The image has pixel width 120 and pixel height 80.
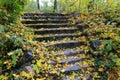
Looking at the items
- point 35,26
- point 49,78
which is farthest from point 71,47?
point 49,78

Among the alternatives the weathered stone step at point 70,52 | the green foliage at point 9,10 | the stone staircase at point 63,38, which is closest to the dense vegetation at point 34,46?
the green foliage at point 9,10

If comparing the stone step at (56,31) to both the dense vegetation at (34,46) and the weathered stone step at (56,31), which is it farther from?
the dense vegetation at (34,46)

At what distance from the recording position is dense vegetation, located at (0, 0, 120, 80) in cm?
598

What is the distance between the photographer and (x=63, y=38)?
29.1 ft

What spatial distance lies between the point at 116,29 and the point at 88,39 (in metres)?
1.36

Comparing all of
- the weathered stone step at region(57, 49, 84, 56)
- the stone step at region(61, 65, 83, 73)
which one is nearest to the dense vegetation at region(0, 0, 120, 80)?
the stone step at region(61, 65, 83, 73)

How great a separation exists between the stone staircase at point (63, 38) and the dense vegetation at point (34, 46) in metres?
0.36

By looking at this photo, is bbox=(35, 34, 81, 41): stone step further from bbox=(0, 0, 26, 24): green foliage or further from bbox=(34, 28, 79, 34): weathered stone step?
bbox=(0, 0, 26, 24): green foliage

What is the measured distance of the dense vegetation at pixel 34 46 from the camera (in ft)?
19.6

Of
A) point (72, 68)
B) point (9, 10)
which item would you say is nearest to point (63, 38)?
point (72, 68)

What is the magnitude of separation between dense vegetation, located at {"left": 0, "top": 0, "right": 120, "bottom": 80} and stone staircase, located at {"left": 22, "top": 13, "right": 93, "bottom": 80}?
36cm

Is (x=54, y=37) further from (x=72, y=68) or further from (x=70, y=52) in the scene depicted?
(x=72, y=68)

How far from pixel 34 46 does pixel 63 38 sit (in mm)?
2156

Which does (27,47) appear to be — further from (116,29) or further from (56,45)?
(116,29)
